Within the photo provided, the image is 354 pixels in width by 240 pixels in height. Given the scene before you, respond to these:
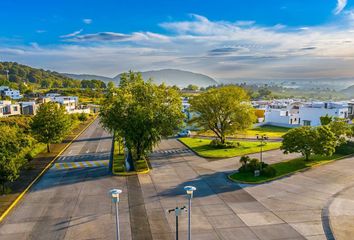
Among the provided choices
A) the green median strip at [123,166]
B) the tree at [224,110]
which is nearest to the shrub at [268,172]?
the green median strip at [123,166]

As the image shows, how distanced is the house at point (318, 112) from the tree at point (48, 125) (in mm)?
61388

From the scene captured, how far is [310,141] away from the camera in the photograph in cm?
3397

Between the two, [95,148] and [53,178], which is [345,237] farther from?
[95,148]

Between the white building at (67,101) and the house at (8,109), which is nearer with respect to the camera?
the house at (8,109)

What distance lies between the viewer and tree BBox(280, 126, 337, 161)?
3388 cm

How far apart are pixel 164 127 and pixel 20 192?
1624cm

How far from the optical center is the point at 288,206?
23125 mm

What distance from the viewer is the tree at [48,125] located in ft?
131

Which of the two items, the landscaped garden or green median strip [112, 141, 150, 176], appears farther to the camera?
green median strip [112, 141, 150, 176]

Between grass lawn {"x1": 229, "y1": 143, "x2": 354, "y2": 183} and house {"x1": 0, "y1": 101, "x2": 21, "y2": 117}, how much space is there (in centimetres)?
6044

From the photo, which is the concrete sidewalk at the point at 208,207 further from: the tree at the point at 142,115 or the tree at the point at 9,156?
the tree at the point at 9,156

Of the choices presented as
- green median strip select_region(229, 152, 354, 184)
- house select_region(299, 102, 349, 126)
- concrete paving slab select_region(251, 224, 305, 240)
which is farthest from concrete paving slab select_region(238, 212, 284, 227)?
house select_region(299, 102, 349, 126)

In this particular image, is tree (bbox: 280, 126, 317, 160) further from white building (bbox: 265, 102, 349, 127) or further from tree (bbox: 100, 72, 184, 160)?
white building (bbox: 265, 102, 349, 127)

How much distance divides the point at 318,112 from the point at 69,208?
68.3 m
